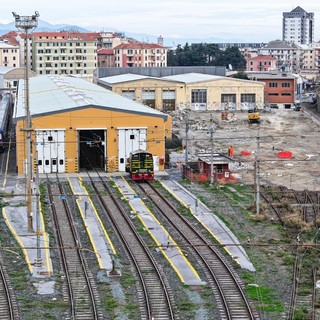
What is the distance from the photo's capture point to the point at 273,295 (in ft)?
53.0

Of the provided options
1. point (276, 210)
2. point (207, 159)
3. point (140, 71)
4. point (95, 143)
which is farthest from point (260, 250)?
point (140, 71)

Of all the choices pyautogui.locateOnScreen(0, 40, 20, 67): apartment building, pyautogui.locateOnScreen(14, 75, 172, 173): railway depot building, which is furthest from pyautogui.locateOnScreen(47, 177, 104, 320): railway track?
pyautogui.locateOnScreen(0, 40, 20, 67): apartment building

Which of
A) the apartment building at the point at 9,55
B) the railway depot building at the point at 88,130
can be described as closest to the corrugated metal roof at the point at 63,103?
the railway depot building at the point at 88,130

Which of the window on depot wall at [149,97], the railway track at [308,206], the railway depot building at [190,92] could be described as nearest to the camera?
the railway track at [308,206]

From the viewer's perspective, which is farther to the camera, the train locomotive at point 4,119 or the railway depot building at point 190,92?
the railway depot building at point 190,92

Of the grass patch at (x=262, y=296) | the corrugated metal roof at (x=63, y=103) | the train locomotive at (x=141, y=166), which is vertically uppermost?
the corrugated metal roof at (x=63, y=103)

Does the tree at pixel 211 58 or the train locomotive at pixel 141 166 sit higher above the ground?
the tree at pixel 211 58

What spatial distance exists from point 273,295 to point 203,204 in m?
9.56

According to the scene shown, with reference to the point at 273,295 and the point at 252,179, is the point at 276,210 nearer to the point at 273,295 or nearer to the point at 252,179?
the point at 252,179

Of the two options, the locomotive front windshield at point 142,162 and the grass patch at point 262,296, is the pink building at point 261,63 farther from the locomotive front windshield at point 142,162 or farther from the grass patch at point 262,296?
the grass patch at point 262,296

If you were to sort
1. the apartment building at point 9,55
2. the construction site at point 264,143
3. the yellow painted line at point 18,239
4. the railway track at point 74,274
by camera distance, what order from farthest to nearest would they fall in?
the apartment building at point 9,55 → the construction site at point 264,143 → the yellow painted line at point 18,239 → the railway track at point 74,274

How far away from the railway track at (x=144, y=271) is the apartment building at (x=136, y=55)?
77.3 meters

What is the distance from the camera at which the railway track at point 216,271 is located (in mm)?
15149

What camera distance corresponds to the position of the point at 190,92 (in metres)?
60.9
